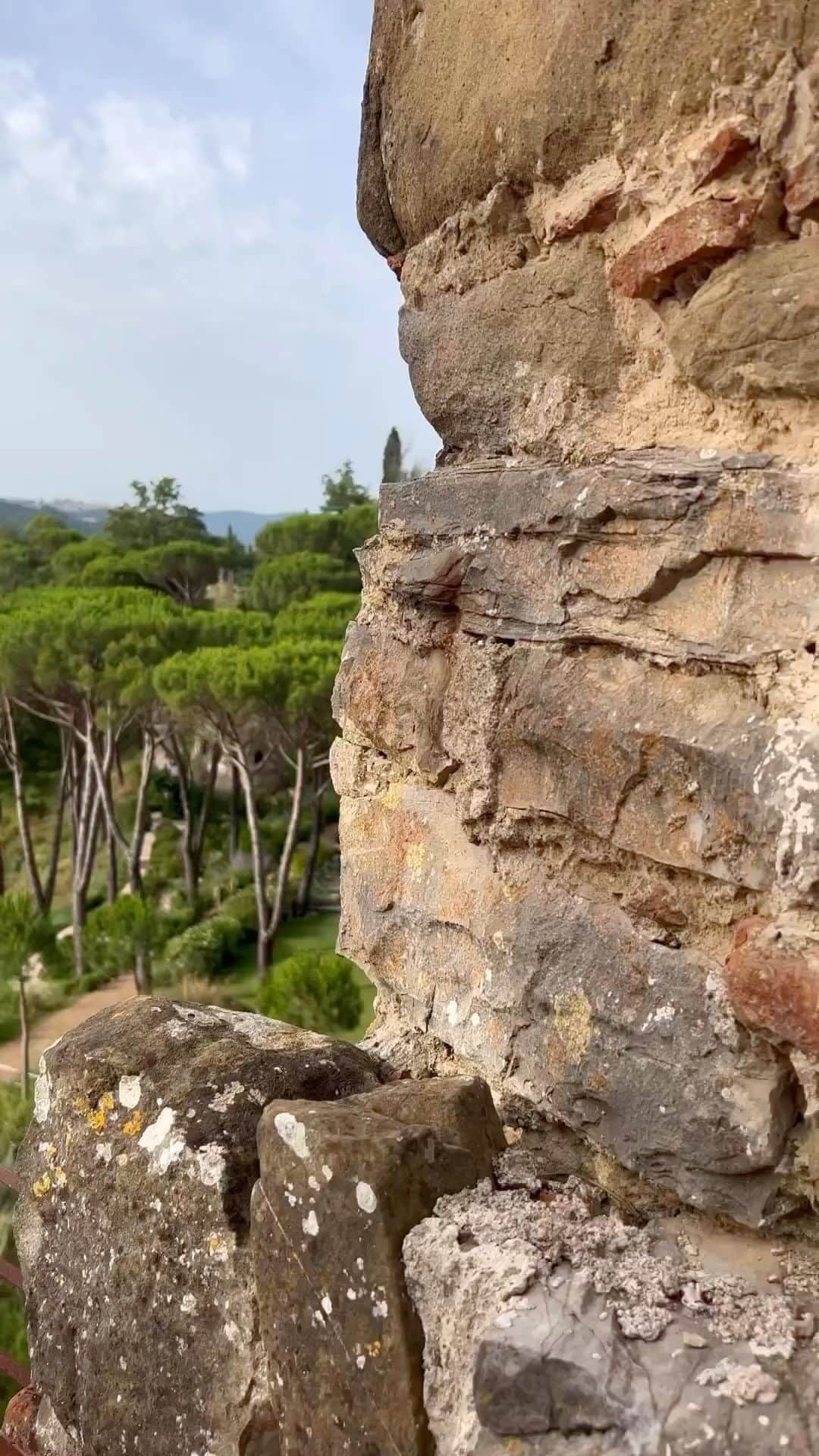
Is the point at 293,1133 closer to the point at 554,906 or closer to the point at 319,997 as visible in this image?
the point at 554,906

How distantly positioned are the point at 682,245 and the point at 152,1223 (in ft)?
5.78

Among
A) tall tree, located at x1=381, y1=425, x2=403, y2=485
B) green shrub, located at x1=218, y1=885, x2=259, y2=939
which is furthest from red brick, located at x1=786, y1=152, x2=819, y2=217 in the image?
tall tree, located at x1=381, y1=425, x2=403, y2=485

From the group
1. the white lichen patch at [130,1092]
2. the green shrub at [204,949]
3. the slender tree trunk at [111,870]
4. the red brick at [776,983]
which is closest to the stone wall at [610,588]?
the red brick at [776,983]

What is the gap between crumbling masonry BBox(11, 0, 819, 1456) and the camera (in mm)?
1336

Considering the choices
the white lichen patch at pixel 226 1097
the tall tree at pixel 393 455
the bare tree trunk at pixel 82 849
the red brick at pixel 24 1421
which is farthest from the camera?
the tall tree at pixel 393 455

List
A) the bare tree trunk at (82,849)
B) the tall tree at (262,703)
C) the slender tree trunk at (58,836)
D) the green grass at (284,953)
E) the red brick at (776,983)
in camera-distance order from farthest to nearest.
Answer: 1. the slender tree trunk at (58,836)
2. the bare tree trunk at (82,849)
3. the tall tree at (262,703)
4. the green grass at (284,953)
5. the red brick at (776,983)

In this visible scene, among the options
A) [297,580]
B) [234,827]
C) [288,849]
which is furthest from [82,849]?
[297,580]

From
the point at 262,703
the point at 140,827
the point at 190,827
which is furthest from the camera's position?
the point at 190,827

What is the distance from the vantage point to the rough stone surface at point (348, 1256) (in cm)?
141

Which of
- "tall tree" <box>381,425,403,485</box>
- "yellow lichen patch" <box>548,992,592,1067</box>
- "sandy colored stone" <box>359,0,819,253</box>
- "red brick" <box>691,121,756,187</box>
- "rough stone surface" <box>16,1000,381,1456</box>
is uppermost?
"tall tree" <box>381,425,403,485</box>

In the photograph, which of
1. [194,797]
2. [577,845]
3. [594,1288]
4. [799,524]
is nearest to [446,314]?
[799,524]

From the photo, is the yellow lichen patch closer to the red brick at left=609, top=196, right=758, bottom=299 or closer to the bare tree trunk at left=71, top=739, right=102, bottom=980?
the red brick at left=609, top=196, right=758, bottom=299

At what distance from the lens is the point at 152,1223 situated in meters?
1.72

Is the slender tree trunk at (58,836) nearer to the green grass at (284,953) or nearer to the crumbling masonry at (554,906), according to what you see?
the green grass at (284,953)
